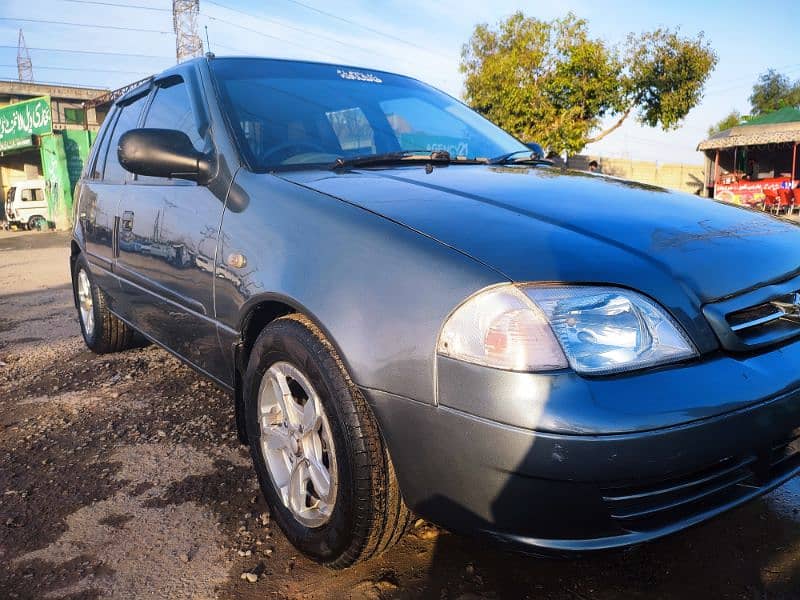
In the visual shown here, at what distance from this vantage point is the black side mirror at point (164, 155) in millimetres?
2271

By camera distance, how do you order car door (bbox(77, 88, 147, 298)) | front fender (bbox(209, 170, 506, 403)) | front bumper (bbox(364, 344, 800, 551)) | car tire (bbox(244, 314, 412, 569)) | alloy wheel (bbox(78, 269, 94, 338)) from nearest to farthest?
front bumper (bbox(364, 344, 800, 551)) → front fender (bbox(209, 170, 506, 403)) → car tire (bbox(244, 314, 412, 569)) → car door (bbox(77, 88, 147, 298)) → alloy wheel (bbox(78, 269, 94, 338))

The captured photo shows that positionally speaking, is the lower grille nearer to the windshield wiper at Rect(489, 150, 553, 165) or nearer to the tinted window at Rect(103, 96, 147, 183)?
the windshield wiper at Rect(489, 150, 553, 165)

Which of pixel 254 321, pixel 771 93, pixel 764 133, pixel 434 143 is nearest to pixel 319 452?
pixel 254 321

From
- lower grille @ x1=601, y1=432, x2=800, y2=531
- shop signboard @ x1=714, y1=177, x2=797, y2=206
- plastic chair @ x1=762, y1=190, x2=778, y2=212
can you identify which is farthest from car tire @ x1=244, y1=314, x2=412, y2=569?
plastic chair @ x1=762, y1=190, x2=778, y2=212

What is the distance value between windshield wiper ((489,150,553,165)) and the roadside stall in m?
15.6

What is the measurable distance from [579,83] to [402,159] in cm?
1874

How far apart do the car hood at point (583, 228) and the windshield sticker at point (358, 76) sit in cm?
99

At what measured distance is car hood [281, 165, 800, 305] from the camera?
149cm

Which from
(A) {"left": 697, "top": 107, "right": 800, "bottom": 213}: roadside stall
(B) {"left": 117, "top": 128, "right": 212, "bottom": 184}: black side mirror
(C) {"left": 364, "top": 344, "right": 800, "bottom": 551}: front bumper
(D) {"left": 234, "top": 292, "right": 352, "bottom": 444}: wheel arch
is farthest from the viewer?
(A) {"left": 697, "top": 107, "right": 800, "bottom": 213}: roadside stall

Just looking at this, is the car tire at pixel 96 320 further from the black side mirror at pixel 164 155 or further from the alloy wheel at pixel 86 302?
the black side mirror at pixel 164 155

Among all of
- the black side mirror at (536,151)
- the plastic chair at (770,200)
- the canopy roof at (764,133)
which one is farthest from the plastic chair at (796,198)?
the black side mirror at (536,151)

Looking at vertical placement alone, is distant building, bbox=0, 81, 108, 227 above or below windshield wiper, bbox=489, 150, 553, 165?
above

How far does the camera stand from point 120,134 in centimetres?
368

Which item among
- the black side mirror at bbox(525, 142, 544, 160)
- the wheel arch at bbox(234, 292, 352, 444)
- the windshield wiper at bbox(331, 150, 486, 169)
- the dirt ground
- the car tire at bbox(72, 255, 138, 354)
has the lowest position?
the dirt ground
